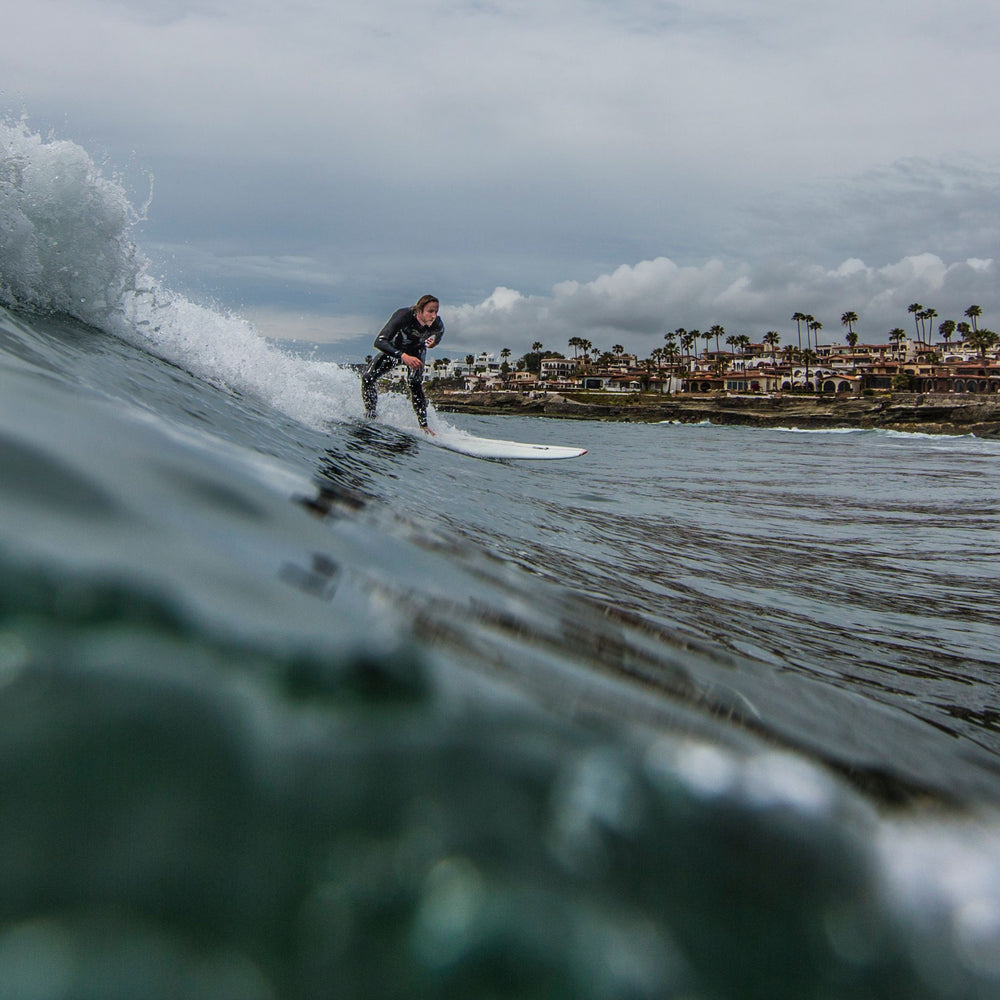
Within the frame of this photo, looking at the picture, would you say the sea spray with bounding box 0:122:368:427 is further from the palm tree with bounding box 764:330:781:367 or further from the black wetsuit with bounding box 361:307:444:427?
the palm tree with bounding box 764:330:781:367

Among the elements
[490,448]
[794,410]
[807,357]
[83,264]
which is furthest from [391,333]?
[807,357]

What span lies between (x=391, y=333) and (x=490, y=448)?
7.28ft

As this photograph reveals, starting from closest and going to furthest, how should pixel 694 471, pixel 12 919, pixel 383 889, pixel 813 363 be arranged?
pixel 12 919 < pixel 383 889 < pixel 694 471 < pixel 813 363

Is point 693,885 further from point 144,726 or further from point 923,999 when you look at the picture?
point 144,726

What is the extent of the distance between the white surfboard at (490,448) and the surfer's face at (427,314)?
170cm

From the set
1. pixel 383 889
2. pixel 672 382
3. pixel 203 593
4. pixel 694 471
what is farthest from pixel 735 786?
pixel 672 382

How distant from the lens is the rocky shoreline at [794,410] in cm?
5003

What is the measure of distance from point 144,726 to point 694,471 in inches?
420

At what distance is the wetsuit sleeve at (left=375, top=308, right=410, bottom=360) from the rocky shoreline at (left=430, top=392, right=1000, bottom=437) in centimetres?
3947

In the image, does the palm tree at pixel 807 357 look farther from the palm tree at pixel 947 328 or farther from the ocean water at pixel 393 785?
the ocean water at pixel 393 785

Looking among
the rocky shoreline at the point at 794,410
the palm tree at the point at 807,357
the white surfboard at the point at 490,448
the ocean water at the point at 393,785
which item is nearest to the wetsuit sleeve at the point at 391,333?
the white surfboard at the point at 490,448

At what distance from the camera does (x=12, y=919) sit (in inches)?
21.1

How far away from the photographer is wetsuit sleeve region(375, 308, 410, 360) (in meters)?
10.5

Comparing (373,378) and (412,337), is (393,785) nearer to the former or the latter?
(412,337)
